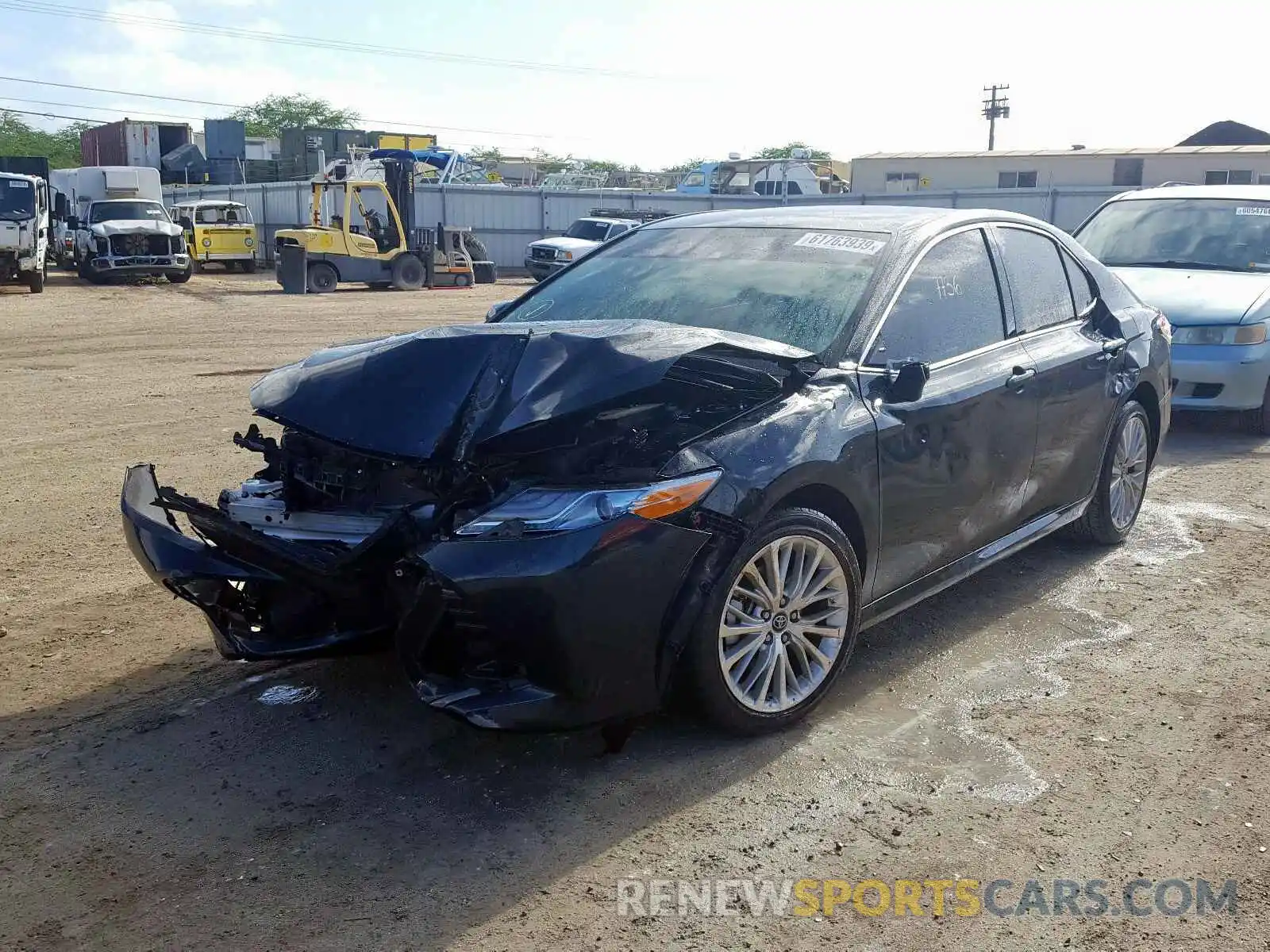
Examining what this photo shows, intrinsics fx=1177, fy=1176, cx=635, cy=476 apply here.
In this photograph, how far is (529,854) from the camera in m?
3.17

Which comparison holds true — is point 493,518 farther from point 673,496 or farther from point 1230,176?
point 1230,176

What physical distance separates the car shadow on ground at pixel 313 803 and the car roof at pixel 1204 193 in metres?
7.35

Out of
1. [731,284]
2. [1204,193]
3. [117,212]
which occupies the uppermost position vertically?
[117,212]

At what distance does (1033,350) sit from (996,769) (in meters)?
2.04

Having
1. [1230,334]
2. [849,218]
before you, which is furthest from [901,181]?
[849,218]

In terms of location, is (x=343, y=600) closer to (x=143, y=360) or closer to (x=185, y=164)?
(x=143, y=360)

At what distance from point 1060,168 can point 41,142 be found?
204 ft

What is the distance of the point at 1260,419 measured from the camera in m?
8.97

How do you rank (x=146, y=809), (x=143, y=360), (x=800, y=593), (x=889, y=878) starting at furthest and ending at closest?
1. (x=143, y=360)
2. (x=800, y=593)
3. (x=146, y=809)
4. (x=889, y=878)

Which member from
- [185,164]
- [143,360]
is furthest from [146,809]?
[185,164]

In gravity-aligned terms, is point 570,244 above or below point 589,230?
below

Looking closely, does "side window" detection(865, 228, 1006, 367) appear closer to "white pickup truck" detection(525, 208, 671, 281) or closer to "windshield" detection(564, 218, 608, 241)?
"white pickup truck" detection(525, 208, 671, 281)

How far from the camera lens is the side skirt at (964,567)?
167 inches

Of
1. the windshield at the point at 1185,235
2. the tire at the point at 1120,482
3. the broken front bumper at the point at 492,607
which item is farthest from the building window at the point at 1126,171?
the broken front bumper at the point at 492,607
